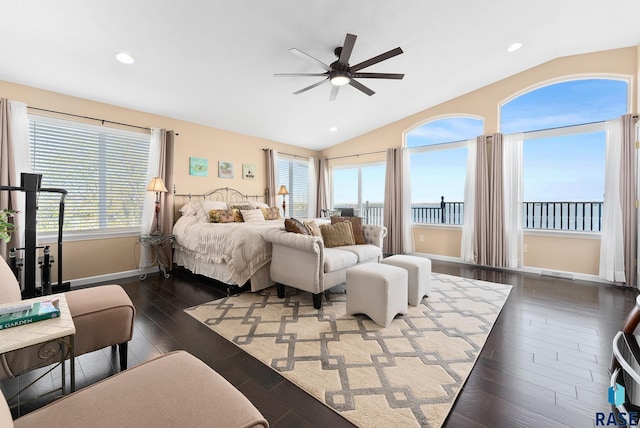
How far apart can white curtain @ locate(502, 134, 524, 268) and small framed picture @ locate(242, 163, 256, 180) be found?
15.7 feet

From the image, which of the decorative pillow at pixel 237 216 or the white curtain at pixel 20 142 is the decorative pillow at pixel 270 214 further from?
the white curtain at pixel 20 142

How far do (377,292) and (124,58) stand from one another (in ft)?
12.1

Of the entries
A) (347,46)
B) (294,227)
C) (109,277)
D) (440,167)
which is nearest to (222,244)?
(294,227)

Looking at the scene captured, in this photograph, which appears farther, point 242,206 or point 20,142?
point 242,206

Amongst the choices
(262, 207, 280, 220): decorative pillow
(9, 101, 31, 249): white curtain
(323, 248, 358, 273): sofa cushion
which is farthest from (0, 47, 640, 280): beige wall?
(323, 248, 358, 273): sofa cushion

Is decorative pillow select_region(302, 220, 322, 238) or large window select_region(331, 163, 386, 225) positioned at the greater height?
large window select_region(331, 163, 386, 225)

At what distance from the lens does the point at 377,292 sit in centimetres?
241

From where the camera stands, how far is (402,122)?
5.89 m

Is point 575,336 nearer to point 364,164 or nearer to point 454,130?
point 454,130

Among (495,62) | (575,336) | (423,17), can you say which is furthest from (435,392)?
(495,62)

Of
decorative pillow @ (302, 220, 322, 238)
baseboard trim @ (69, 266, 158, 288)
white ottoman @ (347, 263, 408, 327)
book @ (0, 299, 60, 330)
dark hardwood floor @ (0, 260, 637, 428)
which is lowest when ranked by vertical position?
dark hardwood floor @ (0, 260, 637, 428)

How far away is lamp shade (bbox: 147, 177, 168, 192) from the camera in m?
3.89

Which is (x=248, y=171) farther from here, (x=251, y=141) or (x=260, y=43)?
(x=260, y=43)

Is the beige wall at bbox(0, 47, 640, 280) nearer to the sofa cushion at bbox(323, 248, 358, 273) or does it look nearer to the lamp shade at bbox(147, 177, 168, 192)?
the lamp shade at bbox(147, 177, 168, 192)
